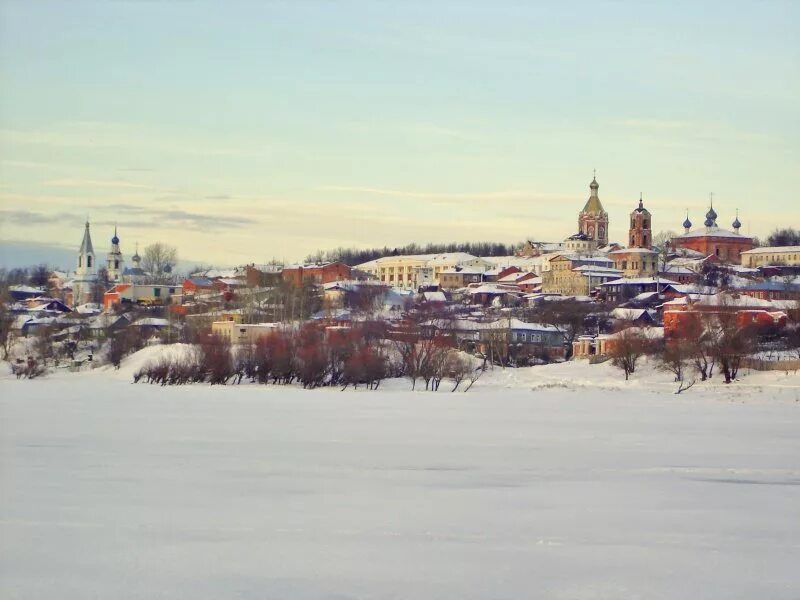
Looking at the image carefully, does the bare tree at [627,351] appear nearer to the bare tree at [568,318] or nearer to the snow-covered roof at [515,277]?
the bare tree at [568,318]

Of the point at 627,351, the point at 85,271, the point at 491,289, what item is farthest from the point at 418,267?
the point at 627,351

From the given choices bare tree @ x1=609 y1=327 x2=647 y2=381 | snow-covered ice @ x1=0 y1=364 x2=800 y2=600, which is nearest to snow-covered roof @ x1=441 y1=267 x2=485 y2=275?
bare tree @ x1=609 y1=327 x2=647 y2=381

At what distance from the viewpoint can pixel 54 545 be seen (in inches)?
366

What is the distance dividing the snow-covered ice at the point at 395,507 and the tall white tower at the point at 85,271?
6801cm

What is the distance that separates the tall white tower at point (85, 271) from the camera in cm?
8656

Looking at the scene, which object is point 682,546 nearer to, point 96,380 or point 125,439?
point 125,439

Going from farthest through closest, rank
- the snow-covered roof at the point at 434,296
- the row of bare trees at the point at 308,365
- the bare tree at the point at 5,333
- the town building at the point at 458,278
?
the town building at the point at 458,278, the snow-covered roof at the point at 434,296, the bare tree at the point at 5,333, the row of bare trees at the point at 308,365

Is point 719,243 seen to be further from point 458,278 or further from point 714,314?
point 714,314

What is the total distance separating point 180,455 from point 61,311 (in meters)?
56.0

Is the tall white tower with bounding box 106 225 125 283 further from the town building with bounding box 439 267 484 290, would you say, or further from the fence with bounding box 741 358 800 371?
the fence with bounding box 741 358 800 371

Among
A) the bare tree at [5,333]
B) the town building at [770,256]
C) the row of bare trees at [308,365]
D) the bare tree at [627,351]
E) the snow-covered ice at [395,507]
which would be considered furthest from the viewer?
the town building at [770,256]

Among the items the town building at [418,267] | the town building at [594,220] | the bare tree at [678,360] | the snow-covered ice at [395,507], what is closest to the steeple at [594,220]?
the town building at [594,220]

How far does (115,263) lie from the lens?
311 ft

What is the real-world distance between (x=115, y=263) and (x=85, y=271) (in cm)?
811
